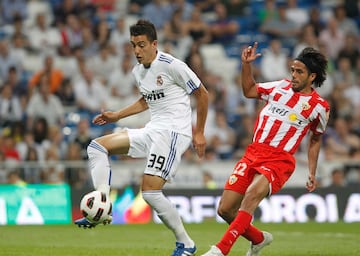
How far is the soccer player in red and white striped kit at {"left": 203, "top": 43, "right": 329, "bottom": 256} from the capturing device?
32.5 feet

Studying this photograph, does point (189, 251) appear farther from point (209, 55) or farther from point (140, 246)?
point (209, 55)

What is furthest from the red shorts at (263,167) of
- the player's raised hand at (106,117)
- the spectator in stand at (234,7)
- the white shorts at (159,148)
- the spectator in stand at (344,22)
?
the spectator in stand at (234,7)

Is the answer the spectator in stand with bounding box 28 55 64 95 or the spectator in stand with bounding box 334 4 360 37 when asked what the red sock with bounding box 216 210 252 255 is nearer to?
the spectator in stand with bounding box 28 55 64 95

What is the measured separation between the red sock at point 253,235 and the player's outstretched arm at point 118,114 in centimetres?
173

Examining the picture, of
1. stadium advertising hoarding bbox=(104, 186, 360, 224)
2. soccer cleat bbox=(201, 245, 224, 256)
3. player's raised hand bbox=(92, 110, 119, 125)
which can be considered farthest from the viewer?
stadium advertising hoarding bbox=(104, 186, 360, 224)

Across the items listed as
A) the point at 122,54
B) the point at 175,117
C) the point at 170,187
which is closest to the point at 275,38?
the point at 122,54

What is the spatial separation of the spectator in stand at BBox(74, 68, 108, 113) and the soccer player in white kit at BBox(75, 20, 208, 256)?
9.92m

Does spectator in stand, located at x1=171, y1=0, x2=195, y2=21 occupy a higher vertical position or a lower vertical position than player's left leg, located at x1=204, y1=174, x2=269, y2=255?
higher

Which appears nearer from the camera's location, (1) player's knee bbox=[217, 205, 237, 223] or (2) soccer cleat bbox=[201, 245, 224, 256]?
(2) soccer cleat bbox=[201, 245, 224, 256]

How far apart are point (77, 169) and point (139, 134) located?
8091mm

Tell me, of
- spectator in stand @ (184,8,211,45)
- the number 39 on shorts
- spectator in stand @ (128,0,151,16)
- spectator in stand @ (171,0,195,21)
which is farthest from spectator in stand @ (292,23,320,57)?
the number 39 on shorts

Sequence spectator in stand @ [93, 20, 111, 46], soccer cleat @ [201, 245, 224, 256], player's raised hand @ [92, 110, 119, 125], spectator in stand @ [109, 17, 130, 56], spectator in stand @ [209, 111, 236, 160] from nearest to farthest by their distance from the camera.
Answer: soccer cleat @ [201, 245, 224, 256], player's raised hand @ [92, 110, 119, 125], spectator in stand @ [209, 111, 236, 160], spectator in stand @ [93, 20, 111, 46], spectator in stand @ [109, 17, 130, 56]

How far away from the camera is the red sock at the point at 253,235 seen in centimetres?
1002

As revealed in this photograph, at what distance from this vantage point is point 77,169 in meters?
18.0
